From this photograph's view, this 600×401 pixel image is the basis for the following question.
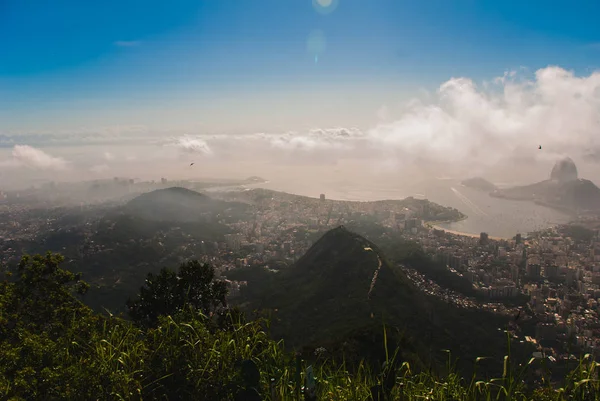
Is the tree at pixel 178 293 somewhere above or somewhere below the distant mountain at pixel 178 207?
above

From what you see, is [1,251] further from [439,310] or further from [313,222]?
[439,310]

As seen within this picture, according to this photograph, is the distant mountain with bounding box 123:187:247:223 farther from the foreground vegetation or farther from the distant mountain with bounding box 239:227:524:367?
the foreground vegetation

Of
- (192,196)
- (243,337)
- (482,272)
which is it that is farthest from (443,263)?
(192,196)

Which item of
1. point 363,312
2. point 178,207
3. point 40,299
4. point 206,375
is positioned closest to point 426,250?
point 363,312

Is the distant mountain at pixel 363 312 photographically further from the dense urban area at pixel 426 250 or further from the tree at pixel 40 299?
the tree at pixel 40 299

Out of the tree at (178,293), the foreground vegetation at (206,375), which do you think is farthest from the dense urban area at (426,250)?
the foreground vegetation at (206,375)

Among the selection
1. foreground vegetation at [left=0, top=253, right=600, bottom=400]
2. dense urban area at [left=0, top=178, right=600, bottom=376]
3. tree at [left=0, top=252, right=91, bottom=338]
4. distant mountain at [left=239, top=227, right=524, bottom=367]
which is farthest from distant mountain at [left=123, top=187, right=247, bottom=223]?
foreground vegetation at [left=0, top=253, right=600, bottom=400]

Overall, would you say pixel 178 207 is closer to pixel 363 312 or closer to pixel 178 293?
pixel 363 312
